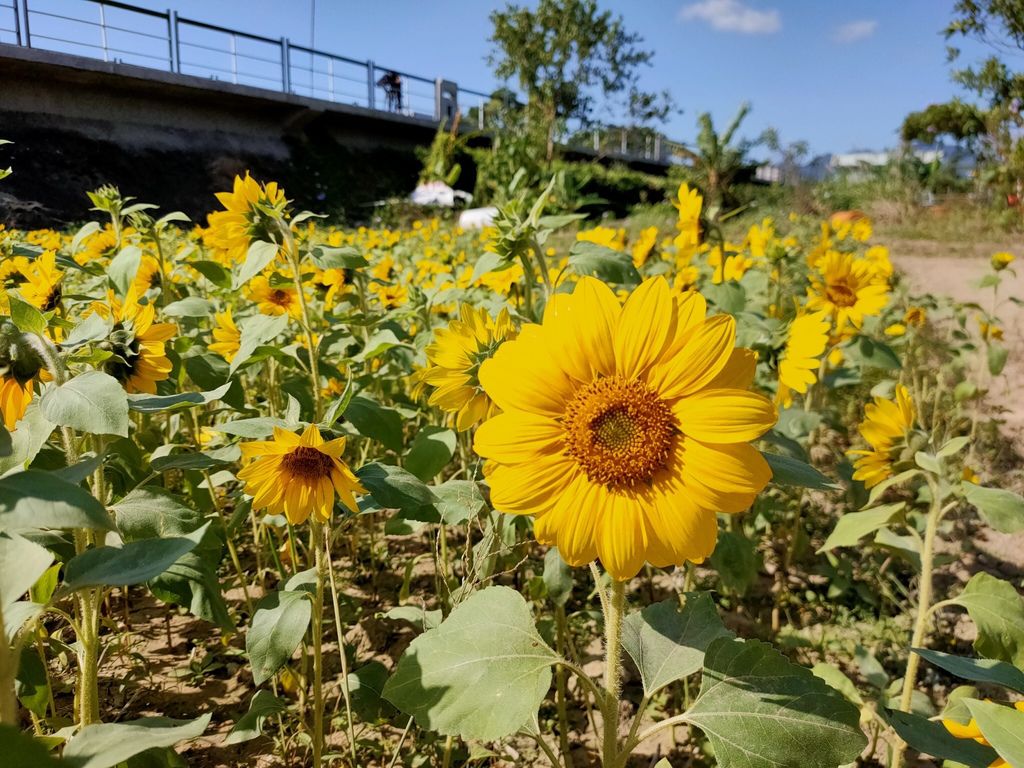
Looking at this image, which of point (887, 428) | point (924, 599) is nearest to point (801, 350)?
point (887, 428)

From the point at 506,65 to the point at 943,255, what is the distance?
15.3 m

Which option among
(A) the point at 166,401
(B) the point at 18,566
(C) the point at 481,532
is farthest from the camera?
(C) the point at 481,532

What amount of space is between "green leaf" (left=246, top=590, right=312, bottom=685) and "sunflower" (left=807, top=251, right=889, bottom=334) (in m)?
1.71

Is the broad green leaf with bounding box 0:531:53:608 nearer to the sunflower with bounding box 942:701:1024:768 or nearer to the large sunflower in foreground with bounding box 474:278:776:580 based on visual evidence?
the large sunflower in foreground with bounding box 474:278:776:580

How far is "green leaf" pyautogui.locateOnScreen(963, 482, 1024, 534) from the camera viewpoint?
0.99 m

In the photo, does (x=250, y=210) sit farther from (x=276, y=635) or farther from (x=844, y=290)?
(x=844, y=290)

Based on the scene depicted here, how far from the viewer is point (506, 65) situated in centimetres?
1967

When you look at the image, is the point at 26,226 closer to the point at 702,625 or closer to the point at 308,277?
the point at 308,277

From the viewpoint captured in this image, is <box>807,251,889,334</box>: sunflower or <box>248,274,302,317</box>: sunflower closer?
<box>248,274,302,317</box>: sunflower

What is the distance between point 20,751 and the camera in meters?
0.43

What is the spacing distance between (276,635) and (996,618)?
42.1 inches

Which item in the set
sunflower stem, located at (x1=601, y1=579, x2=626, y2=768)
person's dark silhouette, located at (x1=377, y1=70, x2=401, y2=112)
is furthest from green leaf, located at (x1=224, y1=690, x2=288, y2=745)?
person's dark silhouette, located at (x1=377, y1=70, x2=401, y2=112)

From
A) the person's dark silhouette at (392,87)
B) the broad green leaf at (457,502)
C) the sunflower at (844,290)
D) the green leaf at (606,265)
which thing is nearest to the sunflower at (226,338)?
the broad green leaf at (457,502)

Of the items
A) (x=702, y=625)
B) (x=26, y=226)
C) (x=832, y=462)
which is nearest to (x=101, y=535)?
(x=702, y=625)
